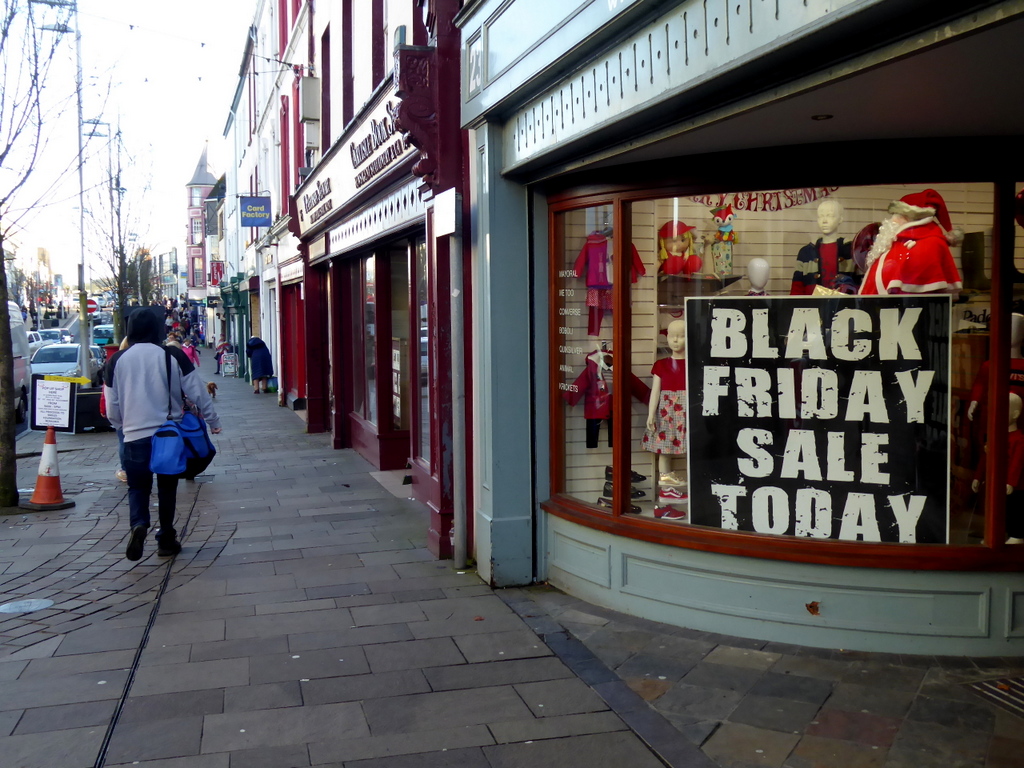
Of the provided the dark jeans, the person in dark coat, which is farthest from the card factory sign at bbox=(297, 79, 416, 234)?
the person in dark coat

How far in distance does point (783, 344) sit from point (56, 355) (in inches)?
951

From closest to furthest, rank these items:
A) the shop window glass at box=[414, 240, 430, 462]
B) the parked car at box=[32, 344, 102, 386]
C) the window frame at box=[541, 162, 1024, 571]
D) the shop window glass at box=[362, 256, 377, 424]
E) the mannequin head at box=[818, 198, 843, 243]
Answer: the window frame at box=[541, 162, 1024, 571]
the mannequin head at box=[818, 198, 843, 243]
the shop window glass at box=[414, 240, 430, 462]
the shop window glass at box=[362, 256, 377, 424]
the parked car at box=[32, 344, 102, 386]

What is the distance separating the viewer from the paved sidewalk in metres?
4.02

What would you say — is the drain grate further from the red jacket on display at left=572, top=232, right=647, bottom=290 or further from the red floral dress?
the red jacket on display at left=572, top=232, right=647, bottom=290

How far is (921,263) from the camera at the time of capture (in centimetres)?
492

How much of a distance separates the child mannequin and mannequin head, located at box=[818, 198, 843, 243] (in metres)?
0.91

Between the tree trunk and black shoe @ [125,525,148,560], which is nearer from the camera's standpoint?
black shoe @ [125,525,148,560]

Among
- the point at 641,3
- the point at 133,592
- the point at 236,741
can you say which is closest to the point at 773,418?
the point at 641,3

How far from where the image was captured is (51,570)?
7137 mm

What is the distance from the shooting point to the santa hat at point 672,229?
5.58 metres

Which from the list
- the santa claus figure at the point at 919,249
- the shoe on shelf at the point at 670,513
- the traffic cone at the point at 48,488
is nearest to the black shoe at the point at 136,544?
the traffic cone at the point at 48,488

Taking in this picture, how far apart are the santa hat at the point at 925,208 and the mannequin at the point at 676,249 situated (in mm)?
1120

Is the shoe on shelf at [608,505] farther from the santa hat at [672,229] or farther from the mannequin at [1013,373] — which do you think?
the mannequin at [1013,373]

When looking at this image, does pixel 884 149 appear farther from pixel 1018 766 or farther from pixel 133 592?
pixel 133 592
